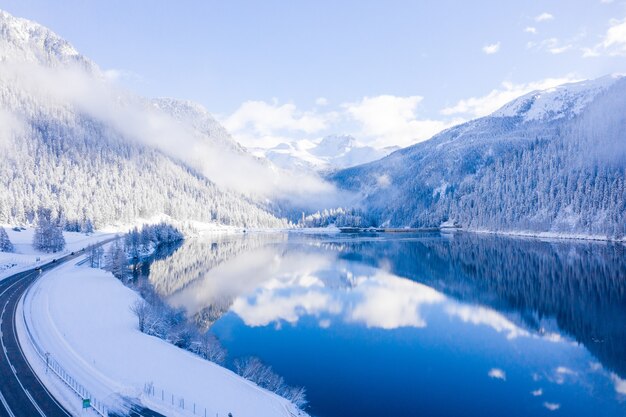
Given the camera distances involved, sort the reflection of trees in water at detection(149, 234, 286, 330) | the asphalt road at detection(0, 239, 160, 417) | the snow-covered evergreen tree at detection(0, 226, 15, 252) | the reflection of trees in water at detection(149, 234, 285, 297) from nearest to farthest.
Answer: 1. the asphalt road at detection(0, 239, 160, 417)
2. the reflection of trees in water at detection(149, 234, 286, 330)
3. the reflection of trees in water at detection(149, 234, 285, 297)
4. the snow-covered evergreen tree at detection(0, 226, 15, 252)

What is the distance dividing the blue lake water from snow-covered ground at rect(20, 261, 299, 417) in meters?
7.74

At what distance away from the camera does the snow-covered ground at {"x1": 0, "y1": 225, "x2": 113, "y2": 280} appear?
91.8 metres

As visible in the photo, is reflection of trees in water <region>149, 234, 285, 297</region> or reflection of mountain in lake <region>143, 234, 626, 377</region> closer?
reflection of mountain in lake <region>143, 234, 626, 377</region>

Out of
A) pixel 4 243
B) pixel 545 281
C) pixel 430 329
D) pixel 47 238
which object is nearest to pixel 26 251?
pixel 47 238

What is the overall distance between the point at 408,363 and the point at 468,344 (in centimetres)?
1170

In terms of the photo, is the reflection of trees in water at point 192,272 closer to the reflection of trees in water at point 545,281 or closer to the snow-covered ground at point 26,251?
the snow-covered ground at point 26,251

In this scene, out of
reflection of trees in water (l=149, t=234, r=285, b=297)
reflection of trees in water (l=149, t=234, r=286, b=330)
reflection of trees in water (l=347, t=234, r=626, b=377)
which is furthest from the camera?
reflection of trees in water (l=149, t=234, r=285, b=297)

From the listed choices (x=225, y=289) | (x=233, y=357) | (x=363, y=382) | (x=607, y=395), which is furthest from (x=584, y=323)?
(x=225, y=289)

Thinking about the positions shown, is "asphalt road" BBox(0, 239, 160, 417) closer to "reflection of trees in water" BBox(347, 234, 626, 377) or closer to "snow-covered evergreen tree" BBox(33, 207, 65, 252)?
"reflection of trees in water" BBox(347, 234, 626, 377)

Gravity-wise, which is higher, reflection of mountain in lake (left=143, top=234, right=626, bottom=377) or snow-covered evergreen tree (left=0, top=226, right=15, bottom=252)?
snow-covered evergreen tree (left=0, top=226, right=15, bottom=252)

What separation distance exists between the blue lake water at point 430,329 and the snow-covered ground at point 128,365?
774 centimetres

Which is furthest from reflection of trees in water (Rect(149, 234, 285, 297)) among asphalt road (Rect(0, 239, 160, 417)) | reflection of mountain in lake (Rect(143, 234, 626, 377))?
asphalt road (Rect(0, 239, 160, 417))

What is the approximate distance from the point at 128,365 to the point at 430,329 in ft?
137

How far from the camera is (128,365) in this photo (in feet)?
128
